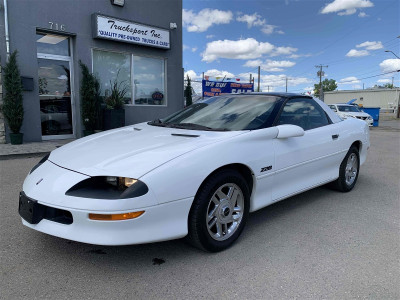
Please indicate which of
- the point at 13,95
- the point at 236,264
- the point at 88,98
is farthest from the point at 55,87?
the point at 236,264

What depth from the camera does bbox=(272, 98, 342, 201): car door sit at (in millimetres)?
3172

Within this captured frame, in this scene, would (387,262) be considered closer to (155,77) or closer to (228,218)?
(228,218)

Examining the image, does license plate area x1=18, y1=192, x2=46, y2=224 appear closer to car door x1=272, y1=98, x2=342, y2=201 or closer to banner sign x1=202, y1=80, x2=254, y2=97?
car door x1=272, y1=98, x2=342, y2=201

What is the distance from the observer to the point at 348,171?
4438 millimetres

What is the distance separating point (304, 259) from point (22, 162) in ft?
18.8

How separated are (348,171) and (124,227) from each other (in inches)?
137

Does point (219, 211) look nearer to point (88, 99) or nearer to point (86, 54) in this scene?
point (88, 99)

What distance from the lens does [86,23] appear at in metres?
9.34

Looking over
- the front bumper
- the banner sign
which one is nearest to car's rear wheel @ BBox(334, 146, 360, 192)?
the front bumper

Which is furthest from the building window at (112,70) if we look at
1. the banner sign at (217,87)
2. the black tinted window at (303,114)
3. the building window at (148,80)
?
the black tinted window at (303,114)

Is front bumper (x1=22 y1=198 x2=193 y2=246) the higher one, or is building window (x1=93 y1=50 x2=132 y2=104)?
building window (x1=93 y1=50 x2=132 y2=104)

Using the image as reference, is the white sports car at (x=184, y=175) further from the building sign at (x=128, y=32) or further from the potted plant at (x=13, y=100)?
the building sign at (x=128, y=32)

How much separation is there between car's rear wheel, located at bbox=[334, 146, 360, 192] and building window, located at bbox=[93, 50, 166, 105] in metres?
7.91

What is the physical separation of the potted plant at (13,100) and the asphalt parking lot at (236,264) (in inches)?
204
